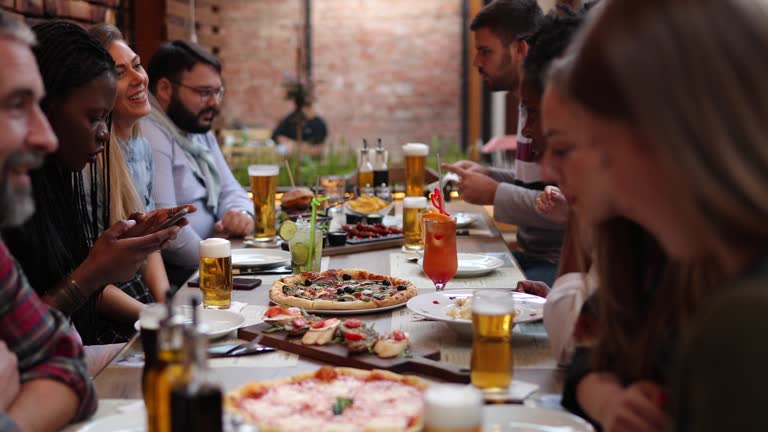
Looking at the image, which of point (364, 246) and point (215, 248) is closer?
point (215, 248)

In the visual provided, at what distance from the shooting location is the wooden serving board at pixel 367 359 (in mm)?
1584

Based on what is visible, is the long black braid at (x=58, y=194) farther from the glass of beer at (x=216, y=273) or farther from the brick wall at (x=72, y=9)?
the brick wall at (x=72, y=9)

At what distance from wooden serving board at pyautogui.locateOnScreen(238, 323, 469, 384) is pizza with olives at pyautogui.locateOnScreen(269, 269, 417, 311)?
0.83 feet

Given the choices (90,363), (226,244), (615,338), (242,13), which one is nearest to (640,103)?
(615,338)

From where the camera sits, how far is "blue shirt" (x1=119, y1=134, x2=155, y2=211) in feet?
10.9

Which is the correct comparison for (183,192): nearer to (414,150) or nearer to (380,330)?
(414,150)

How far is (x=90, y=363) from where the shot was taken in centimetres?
217

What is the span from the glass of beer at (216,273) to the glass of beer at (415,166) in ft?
5.84

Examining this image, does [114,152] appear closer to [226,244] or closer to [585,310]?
[226,244]

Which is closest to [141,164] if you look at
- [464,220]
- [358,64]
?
[464,220]

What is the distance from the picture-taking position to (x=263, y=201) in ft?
10.6

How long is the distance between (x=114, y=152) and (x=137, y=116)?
480 millimetres

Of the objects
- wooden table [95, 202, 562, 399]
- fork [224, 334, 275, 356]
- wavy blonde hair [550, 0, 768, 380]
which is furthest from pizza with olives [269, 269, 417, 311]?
wavy blonde hair [550, 0, 768, 380]

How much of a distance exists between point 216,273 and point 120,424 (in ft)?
2.77
